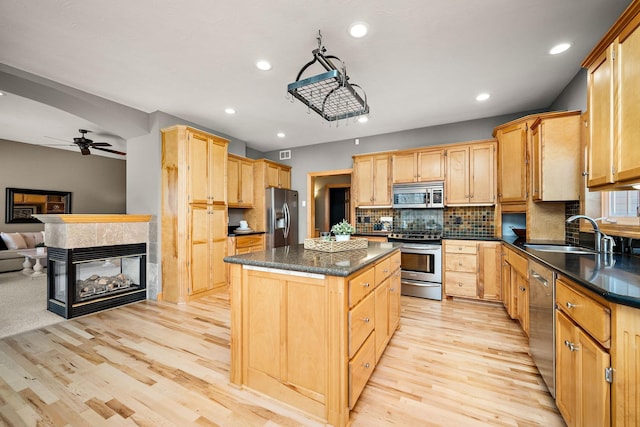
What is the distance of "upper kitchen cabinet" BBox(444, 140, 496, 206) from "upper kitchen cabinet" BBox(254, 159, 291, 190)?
318 centimetres

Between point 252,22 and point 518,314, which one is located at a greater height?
point 252,22

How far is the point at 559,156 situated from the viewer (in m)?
2.80

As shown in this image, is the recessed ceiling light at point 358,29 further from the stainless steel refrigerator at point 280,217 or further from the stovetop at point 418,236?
the stainless steel refrigerator at point 280,217

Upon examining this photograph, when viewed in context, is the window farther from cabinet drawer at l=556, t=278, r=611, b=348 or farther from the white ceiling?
the white ceiling

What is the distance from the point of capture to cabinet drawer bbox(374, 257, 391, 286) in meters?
2.07

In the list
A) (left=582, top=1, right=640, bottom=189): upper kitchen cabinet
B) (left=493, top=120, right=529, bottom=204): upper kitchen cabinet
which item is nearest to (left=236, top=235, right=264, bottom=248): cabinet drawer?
A: (left=493, top=120, right=529, bottom=204): upper kitchen cabinet

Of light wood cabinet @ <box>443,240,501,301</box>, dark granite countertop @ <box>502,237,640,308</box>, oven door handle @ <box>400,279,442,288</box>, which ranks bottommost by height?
oven door handle @ <box>400,279,442,288</box>

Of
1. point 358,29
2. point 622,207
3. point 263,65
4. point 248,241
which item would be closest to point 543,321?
point 622,207

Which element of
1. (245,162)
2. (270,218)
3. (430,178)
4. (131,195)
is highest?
(245,162)

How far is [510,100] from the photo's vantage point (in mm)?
3496

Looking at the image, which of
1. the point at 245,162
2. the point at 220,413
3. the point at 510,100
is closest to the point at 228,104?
the point at 245,162

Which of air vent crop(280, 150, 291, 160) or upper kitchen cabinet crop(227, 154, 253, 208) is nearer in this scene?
upper kitchen cabinet crop(227, 154, 253, 208)

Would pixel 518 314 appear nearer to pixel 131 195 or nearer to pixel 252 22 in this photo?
pixel 252 22

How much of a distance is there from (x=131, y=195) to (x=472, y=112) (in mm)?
5345
